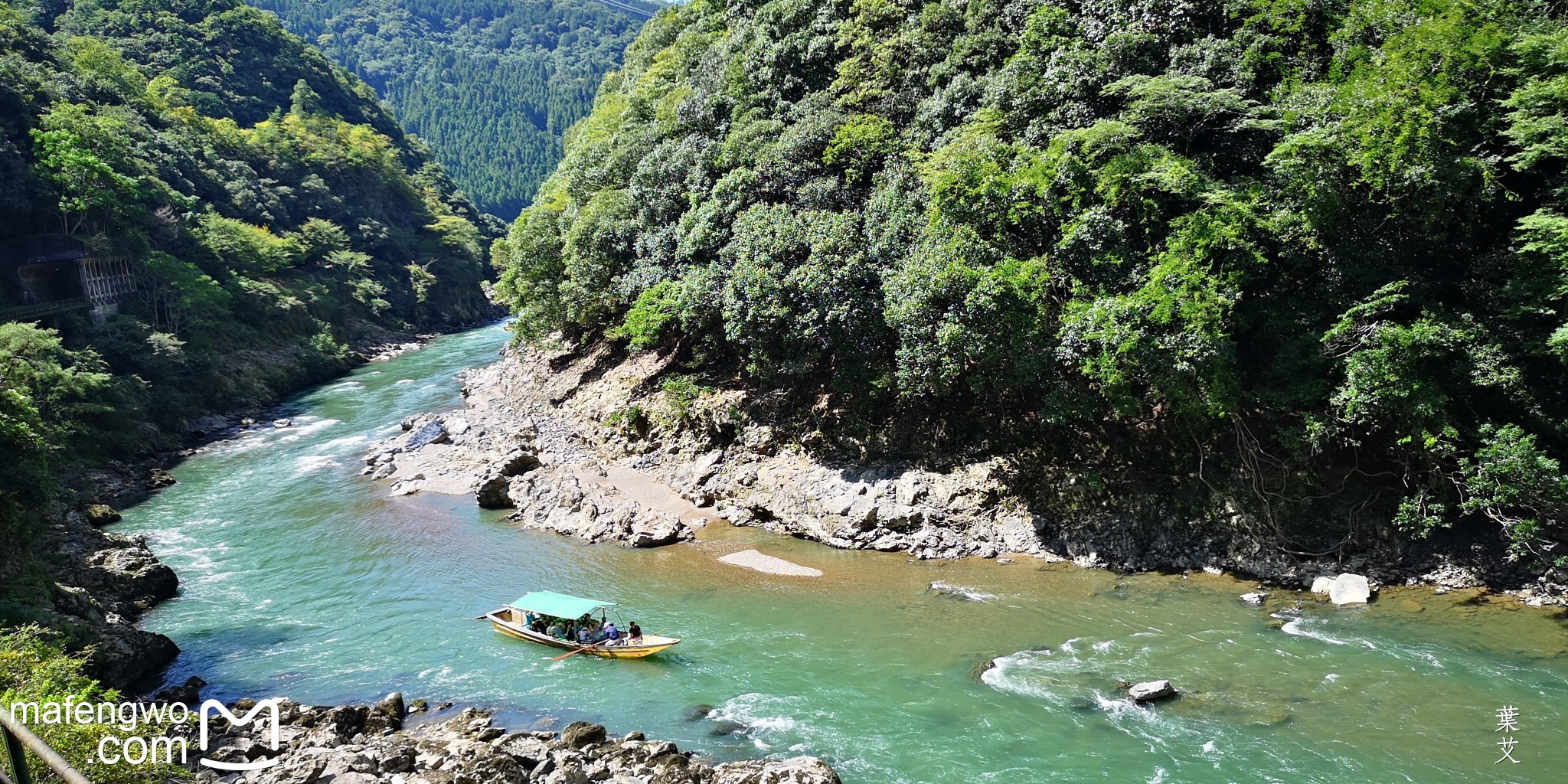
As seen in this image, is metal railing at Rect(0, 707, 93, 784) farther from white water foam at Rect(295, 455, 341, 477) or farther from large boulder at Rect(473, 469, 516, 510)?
white water foam at Rect(295, 455, 341, 477)

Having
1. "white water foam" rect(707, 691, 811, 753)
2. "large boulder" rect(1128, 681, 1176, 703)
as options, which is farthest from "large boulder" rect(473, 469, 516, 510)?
"large boulder" rect(1128, 681, 1176, 703)

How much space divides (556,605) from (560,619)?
0.42m

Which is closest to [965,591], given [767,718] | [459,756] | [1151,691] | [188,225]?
[1151,691]

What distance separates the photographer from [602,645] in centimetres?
1945

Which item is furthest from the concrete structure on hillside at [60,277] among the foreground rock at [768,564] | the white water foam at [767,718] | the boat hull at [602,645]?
the white water foam at [767,718]

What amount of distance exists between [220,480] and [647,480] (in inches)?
701

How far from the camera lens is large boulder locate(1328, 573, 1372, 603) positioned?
19.0 m

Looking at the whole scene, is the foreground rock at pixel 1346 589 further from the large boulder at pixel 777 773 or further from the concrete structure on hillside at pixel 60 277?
the concrete structure on hillside at pixel 60 277

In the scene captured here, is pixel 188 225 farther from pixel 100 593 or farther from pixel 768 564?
pixel 768 564

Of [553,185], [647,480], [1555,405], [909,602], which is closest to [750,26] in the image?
[553,185]

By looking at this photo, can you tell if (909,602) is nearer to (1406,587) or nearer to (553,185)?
(1406,587)

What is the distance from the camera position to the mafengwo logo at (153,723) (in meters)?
11.9

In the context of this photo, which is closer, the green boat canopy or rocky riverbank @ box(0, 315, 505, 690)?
rocky riverbank @ box(0, 315, 505, 690)

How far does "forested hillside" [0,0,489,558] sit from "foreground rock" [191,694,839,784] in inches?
346
